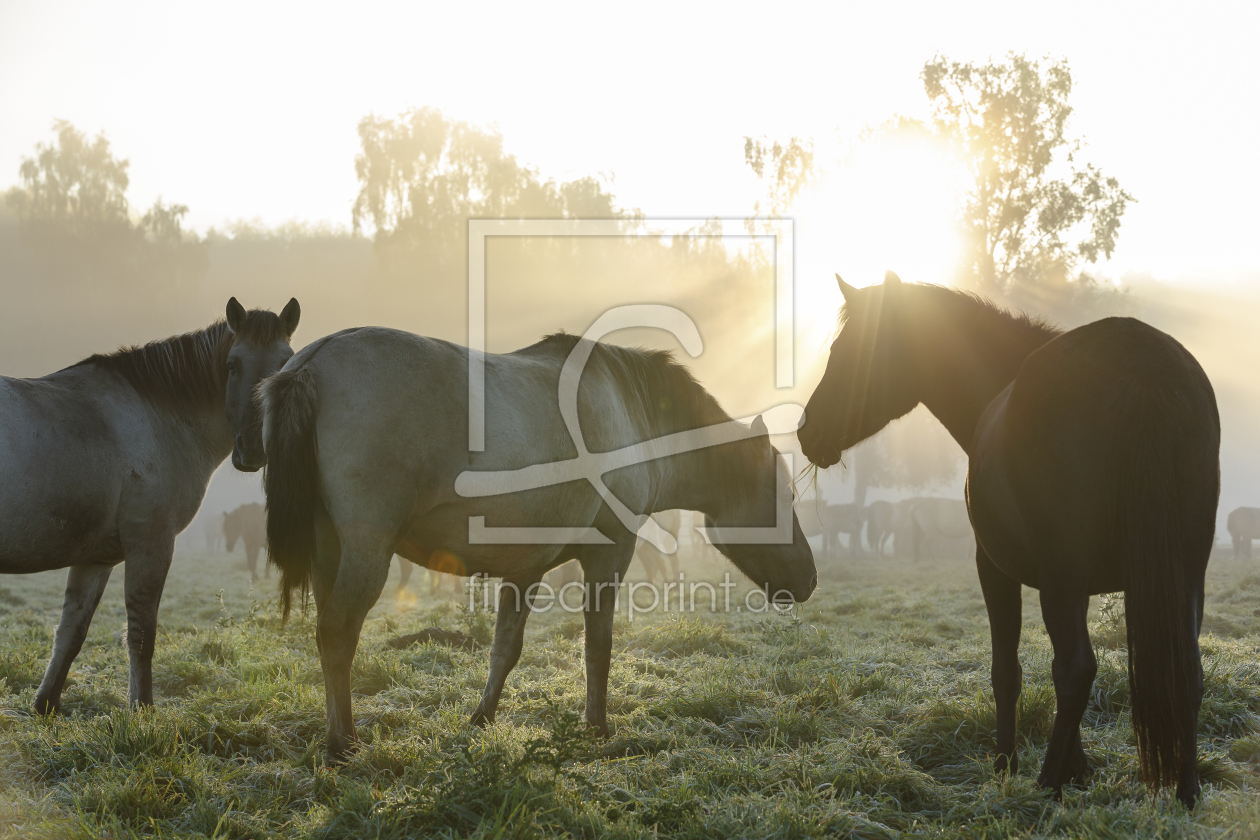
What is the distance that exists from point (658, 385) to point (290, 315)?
2756 mm

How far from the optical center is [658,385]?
18.7 feet

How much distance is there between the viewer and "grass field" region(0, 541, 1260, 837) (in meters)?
2.86

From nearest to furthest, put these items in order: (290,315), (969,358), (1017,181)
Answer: (969,358), (290,315), (1017,181)

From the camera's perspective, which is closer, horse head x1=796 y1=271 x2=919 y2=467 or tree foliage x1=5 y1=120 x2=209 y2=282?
horse head x1=796 y1=271 x2=919 y2=467

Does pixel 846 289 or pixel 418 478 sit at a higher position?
pixel 846 289

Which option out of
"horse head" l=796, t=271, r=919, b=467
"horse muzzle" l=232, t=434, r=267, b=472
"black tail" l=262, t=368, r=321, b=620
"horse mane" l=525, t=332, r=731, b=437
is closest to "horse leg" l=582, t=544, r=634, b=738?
"horse mane" l=525, t=332, r=731, b=437

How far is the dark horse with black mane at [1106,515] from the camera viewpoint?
107 inches

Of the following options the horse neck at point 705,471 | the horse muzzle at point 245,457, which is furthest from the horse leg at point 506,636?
the horse muzzle at point 245,457

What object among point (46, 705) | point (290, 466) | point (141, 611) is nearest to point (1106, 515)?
point (290, 466)

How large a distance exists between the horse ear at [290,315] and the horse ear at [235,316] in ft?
0.85

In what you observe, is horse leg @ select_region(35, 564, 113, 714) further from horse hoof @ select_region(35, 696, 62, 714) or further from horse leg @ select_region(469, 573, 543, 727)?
horse leg @ select_region(469, 573, 543, 727)

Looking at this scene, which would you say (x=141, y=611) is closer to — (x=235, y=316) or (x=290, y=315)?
(x=235, y=316)

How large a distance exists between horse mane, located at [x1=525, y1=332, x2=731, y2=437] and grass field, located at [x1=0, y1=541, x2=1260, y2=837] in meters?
1.90

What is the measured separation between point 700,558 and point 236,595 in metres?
18.4
